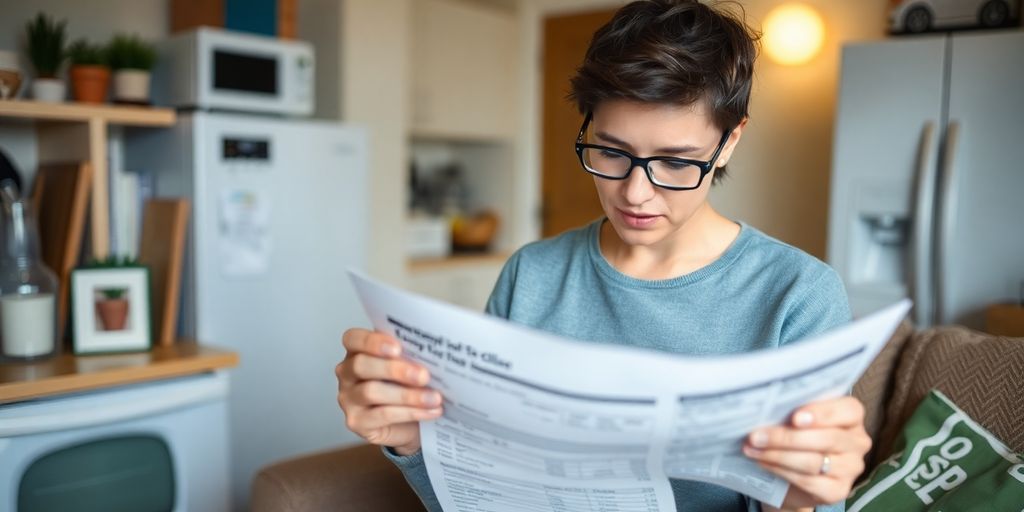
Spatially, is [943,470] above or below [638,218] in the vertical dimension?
below

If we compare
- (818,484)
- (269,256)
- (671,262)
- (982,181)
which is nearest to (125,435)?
(269,256)

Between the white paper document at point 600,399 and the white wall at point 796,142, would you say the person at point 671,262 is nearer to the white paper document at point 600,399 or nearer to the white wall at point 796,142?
the white paper document at point 600,399

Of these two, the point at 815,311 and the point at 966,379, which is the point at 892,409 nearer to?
the point at 966,379

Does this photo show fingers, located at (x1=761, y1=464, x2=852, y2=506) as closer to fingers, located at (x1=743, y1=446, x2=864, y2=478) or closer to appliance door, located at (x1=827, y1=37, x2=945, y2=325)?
fingers, located at (x1=743, y1=446, x2=864, y2=478)

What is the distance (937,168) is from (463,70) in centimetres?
211

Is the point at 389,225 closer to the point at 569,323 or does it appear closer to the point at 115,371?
the point at 115,371

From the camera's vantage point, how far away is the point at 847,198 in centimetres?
260

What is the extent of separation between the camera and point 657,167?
39.9 inches

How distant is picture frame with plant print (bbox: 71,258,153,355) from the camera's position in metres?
1.94

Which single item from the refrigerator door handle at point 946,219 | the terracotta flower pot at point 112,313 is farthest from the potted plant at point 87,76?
the refrigerator door handle at point 946,219

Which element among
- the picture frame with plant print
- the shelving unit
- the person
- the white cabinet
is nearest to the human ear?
the person

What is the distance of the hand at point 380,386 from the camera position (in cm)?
87

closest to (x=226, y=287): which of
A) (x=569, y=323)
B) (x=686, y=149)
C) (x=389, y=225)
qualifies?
(x=389, y=225)

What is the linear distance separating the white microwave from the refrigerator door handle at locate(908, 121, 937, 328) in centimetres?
188
